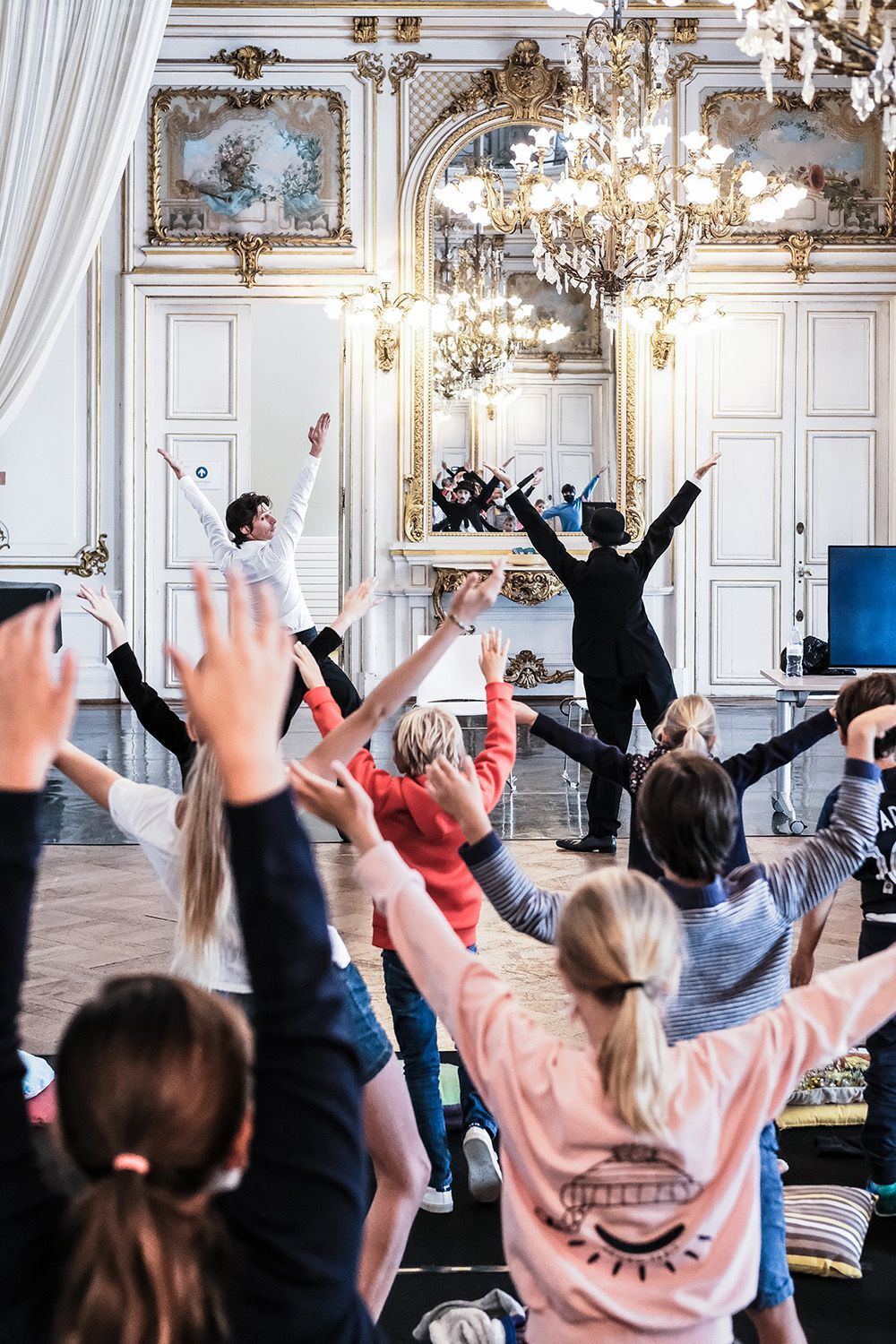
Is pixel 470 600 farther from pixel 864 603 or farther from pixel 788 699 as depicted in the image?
pixel 788 699

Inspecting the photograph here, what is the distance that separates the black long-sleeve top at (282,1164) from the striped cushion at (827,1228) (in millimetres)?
1913

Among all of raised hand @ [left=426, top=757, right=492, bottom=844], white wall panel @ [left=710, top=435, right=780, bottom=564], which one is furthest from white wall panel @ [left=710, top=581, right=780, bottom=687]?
raised hand @ [left=426, top=757, right=492, bottom=844]

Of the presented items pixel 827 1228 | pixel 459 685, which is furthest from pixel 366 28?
pixel 827 1228

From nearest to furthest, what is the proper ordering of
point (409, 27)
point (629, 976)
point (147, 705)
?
point (629, 976) → point (147, 705) → point (409, 27)

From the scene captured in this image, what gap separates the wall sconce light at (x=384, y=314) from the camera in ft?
36.9

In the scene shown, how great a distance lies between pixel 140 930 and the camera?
512cm

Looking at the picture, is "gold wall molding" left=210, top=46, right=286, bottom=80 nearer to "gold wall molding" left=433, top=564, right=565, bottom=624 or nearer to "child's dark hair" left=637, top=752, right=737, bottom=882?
"gold wall molding" left=433, top=564, right=565, bottom=624

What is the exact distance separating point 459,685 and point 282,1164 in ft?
23.3

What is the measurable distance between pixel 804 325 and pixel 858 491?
1503mm

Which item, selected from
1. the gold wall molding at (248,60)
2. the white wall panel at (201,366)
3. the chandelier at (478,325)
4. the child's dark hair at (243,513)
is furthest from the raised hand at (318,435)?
the gold wall molding at (248,60)

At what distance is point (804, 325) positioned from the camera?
1161 centimetres

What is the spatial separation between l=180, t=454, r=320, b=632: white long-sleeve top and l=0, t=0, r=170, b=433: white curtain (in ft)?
3.07

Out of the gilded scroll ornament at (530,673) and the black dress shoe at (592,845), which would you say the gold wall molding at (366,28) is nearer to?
the gilded scroll ornament at (530,673)

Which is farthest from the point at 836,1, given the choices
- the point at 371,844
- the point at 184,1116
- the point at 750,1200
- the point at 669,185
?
the point at 669,185
